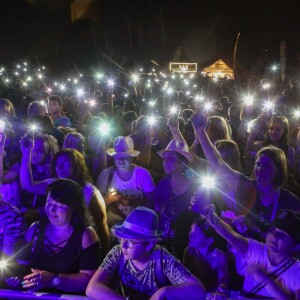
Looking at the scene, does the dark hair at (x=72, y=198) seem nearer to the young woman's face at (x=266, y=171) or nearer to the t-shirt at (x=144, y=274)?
the t-shirt at (x=144, y=274)

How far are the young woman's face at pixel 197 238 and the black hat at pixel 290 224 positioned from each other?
1.93ft

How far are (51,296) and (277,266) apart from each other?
5.02ft

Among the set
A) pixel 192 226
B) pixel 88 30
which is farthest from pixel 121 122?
pixel 88 30

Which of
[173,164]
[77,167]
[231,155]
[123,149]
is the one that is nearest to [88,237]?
[77,167]

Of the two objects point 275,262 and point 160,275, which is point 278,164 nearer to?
point 275,262

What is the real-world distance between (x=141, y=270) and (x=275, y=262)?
943mm

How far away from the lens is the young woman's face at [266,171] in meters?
3.25

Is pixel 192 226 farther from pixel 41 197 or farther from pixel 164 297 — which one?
pixel 41 197

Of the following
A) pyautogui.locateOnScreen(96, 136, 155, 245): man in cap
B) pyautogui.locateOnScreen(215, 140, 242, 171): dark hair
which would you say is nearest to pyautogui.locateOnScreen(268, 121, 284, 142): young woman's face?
pyautogui.locateOnScreen(215, 140, 242, 171): dark hair

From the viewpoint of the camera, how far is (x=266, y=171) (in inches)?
129

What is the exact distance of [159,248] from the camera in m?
2.69

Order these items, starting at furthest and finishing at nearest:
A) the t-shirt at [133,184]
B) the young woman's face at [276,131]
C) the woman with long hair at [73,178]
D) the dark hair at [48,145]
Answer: the young woman's face at [276,131] < the dark hair at [48,145] < the t-shirt at [133,184] < the woman with long hair at [73,178]

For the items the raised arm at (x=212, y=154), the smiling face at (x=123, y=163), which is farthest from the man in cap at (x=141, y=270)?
the smiling face at (x=123, y=163)

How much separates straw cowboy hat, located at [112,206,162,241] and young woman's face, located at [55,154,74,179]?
1221 millimetres
